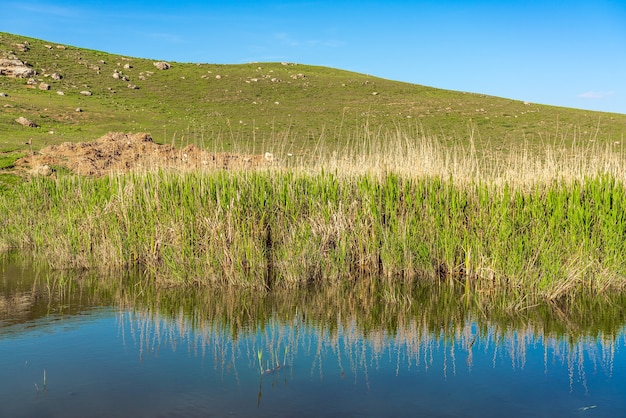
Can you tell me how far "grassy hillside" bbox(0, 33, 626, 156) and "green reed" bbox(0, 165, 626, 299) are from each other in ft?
58.3

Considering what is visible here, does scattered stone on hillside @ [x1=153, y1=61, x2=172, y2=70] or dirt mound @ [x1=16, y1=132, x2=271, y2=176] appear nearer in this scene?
dirt mound @ [x1=16, y1=132, x2=271, y2=176]

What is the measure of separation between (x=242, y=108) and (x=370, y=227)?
128 ft

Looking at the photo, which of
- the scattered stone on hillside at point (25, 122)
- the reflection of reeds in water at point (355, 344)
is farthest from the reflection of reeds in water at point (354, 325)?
the scattered stone on hillside at point (25, 122)

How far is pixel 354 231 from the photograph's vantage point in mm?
10953

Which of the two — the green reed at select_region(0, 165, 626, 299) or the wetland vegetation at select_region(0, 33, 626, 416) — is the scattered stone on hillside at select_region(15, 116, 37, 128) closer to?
the wetland vegetation at select_region(0, 33, 626, 416)

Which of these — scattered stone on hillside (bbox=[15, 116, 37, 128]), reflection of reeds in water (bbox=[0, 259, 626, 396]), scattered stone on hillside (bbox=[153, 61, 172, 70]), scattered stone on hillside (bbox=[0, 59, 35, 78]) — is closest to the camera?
reflection of reeds in water (bbox=[0, 259, 626, 396])

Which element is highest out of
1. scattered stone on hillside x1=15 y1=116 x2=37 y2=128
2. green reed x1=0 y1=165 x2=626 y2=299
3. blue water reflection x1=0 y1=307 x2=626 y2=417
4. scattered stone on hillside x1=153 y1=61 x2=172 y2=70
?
scattered stone on hillside x1=153 y1=61 x2=172 y2=70

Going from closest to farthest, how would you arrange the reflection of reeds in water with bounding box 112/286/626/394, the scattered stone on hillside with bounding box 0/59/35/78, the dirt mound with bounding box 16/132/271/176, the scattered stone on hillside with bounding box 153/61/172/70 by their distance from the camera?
the reflection of reeds in water with bounding box 112/286/626/394 < the dirt mound with bounding box 16/132/271/176 < the scattered stone on hillside with bounding box 0/59/35/78 < the scattered stone on hillside with bounding box 153/61/172/70

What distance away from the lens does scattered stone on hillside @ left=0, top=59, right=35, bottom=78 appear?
52.3 metres

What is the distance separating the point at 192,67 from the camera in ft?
219

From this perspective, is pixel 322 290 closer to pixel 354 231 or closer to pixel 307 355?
pixel 354 231

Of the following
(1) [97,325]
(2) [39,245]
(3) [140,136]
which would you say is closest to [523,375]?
(1) [97,325]

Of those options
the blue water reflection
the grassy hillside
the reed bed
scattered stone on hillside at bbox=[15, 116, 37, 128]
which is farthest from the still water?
scattered stone on hillside at bbox=[15, 116, 37, 128]

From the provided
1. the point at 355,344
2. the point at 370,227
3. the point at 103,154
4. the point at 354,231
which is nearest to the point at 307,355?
the point at 355,344
